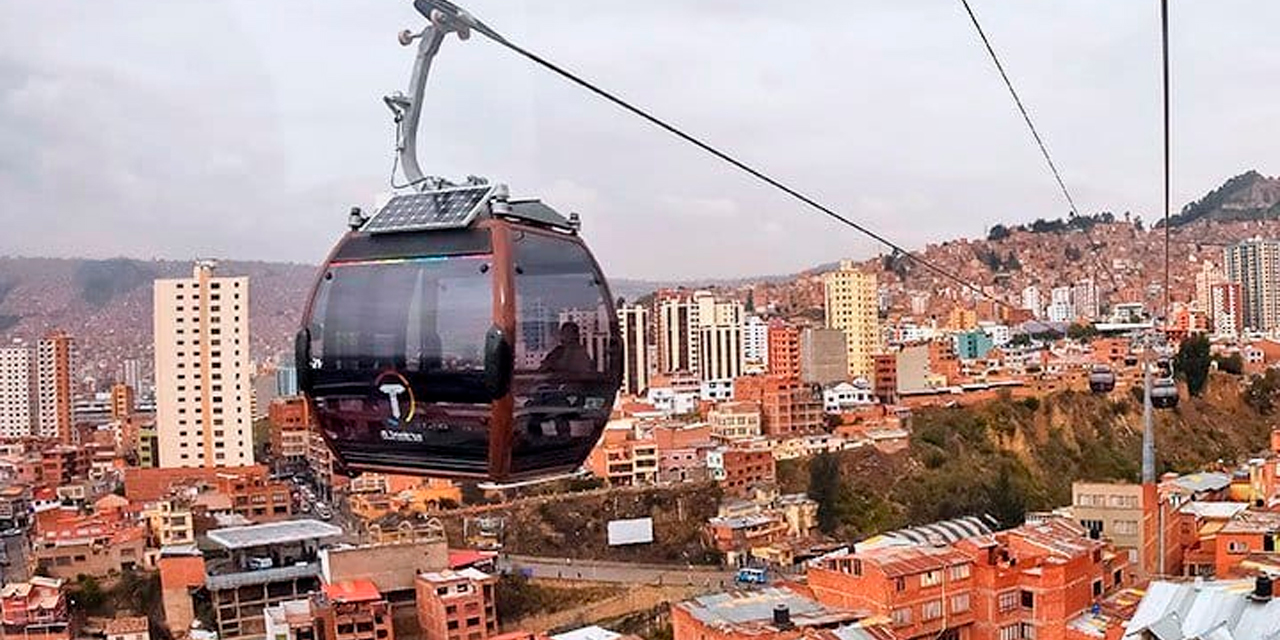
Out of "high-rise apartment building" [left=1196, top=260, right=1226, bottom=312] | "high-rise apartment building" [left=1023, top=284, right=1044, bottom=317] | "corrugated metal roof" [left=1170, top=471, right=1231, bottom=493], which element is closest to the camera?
"corrugated metal roof" [left=1170, top=471, right=1231, bottom=493]

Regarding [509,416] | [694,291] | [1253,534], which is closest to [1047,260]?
[694,291]

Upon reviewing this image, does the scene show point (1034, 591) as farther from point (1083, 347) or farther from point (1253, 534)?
point (1083, 347)

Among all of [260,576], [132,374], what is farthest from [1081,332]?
[260,576]

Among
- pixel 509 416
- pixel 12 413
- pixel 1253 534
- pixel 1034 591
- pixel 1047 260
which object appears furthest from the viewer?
pixel 1047 260

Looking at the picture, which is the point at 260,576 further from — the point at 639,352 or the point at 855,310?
the point at 855,310

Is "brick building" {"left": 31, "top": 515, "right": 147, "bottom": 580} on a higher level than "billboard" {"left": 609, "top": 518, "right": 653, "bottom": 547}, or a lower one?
higher

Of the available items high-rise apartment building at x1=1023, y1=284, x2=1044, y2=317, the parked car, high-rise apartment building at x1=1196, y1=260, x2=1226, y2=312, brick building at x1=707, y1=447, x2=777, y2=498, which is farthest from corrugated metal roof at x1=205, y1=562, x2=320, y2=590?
high-rise apartment building at x1=1023, y1=284, x2=1044, y2=317

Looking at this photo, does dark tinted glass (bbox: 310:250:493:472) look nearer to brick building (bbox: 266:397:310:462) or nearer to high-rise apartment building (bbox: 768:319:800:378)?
brick building (bbox: 266:397:310:462)

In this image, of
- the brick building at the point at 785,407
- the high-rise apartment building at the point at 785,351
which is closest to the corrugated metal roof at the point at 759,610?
the brick building at the point at 785,407
